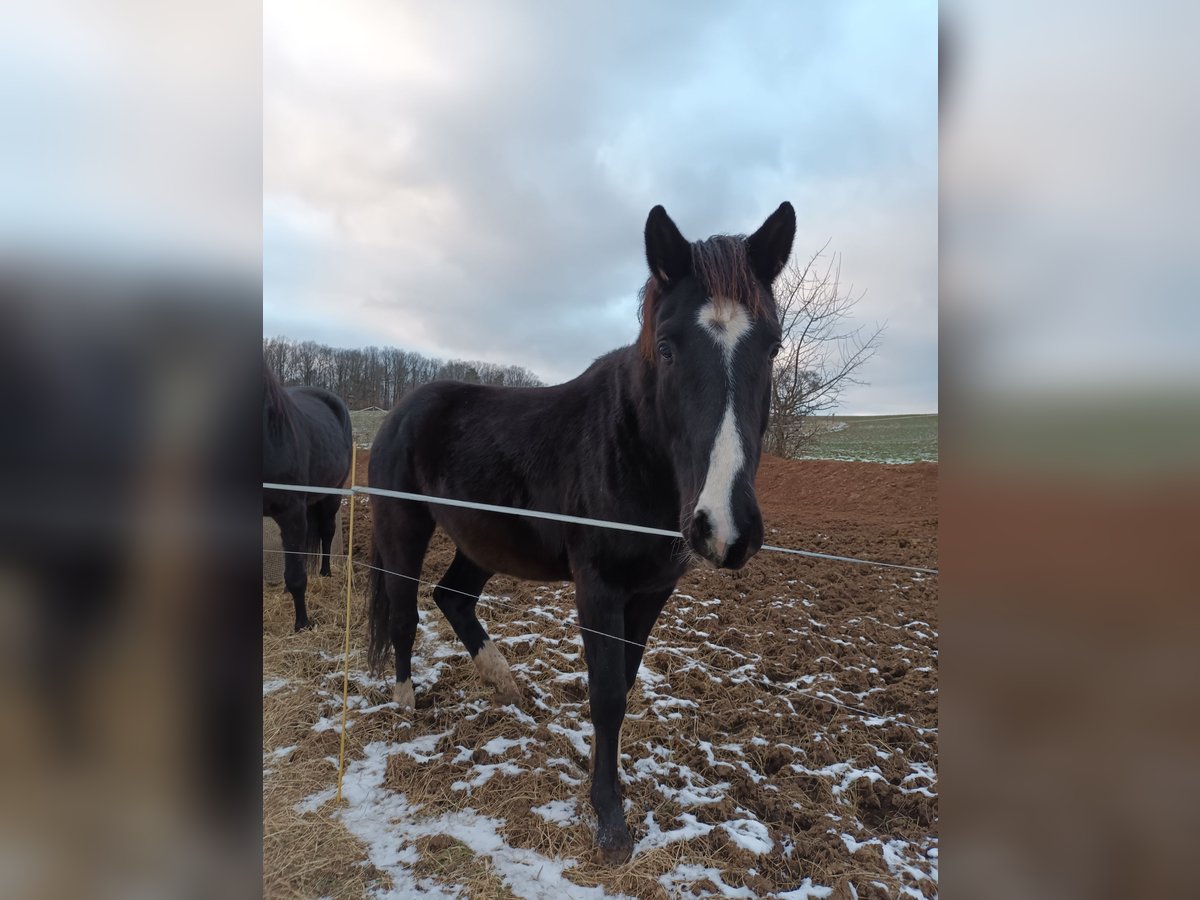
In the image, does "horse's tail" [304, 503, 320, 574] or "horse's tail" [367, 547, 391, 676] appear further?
"horse's tail" [304, 503, 320, 574]

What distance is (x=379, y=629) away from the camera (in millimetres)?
3496

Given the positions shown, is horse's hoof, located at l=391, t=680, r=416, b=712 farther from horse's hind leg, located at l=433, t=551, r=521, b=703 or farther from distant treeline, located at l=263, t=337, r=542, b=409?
distant treeline, located at l=263, t=337, r=542, b=409

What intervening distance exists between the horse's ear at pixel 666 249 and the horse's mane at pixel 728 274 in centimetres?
4

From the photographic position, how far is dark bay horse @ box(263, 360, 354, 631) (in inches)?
165

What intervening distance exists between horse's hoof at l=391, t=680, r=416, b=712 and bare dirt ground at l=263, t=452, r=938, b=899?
0.30 ft

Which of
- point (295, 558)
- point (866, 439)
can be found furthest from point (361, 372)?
point (866, 439)


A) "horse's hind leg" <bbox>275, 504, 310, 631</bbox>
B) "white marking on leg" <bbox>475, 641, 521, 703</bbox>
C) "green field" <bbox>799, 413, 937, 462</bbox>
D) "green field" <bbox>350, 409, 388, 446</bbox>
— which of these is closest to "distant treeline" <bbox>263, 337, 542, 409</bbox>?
"green field" <bbox>350, 409, 388, 446</bbox>

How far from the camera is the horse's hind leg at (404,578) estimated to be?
3.30 metres

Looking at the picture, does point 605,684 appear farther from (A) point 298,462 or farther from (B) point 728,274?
(A) point 298,462

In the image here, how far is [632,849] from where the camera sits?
6.79 ft

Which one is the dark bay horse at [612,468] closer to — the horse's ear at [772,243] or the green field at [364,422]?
the horse's ear at [772,243]
